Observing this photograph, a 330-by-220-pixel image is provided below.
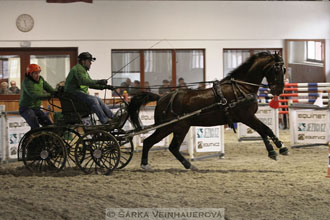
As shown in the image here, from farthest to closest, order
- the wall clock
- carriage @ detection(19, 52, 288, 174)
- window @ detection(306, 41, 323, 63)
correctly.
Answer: window @ detection(306, 41, 323, 63), the wall clock, carriage @ detection(19, 52, 288, 174)

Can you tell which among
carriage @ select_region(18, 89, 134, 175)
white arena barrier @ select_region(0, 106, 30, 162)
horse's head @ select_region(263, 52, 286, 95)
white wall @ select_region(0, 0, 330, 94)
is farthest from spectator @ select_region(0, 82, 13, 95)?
horse's head @ select_region(263, 52, 286, 95)

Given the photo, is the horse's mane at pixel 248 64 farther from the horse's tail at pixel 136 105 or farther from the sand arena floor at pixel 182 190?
the sand arena floor at pixel 182 190

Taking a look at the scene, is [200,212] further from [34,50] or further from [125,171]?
[34,50]

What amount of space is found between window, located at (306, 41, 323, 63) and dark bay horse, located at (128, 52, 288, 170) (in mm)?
10584

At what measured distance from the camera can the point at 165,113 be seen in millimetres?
8352

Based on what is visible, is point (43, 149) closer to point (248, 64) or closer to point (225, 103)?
point (225, 103)

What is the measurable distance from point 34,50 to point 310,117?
9.89 metres

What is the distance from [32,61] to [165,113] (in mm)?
10187

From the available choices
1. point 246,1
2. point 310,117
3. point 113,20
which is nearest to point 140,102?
point 310,117

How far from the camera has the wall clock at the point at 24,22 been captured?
16.8 m

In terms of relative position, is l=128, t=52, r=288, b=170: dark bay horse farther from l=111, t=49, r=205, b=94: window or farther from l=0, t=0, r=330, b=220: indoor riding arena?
l=111, t=49, r=205, b=94: window

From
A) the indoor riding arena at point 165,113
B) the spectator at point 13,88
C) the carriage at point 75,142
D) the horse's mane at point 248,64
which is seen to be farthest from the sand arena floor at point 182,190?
the spectator at point 13,88

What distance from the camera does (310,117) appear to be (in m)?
11.2

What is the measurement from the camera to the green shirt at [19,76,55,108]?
8.32 m
